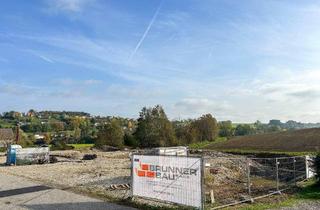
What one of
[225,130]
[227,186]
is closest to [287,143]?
[227,186]

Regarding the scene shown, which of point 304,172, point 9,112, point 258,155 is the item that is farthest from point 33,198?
point 9,112

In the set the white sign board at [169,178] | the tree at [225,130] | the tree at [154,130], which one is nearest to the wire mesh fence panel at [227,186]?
the white sign board at [169,178]

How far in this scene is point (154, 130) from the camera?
83.6 metres

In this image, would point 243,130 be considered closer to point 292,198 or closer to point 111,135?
point 111,135

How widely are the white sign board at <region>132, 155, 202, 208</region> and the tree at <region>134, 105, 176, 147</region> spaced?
2644 inches

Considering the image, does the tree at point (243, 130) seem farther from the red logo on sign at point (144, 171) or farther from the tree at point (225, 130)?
the red logo on sign at point (144, 171)

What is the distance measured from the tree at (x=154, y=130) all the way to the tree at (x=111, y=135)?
4407mm

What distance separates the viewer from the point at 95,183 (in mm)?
20828

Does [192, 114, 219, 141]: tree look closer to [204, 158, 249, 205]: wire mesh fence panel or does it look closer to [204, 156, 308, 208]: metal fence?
[204, 156, 308, 208]: metal fence

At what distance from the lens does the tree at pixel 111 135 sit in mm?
81344

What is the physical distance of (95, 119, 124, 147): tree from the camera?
81.3 m

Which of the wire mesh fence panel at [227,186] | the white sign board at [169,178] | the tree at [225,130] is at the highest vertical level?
the tree at [225,130]

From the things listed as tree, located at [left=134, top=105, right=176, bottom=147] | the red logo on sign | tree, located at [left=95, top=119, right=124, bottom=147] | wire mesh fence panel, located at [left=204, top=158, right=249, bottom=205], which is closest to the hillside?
tree, located at [left=134, top=105, right=176, bottom=147]

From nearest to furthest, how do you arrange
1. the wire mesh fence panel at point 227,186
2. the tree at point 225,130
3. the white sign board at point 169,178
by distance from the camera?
the white sign board at point 169,178 → the wire mesh fence panel at point 227,186 → the tree at point 225,130
